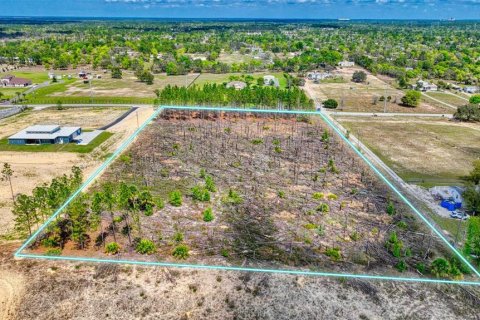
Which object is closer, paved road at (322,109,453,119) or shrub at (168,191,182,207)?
shrub at (168,191,182,207)

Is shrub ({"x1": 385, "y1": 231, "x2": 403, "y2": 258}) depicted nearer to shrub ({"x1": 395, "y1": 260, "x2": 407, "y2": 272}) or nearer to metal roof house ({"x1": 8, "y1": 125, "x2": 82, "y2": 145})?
shrub ({"x1": 395, "y1": 260, "x2": 407, "y2": 272})

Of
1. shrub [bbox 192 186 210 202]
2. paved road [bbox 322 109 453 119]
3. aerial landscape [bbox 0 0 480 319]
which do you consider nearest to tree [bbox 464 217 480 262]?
aerial landscape [bbox 0 0 480 319]

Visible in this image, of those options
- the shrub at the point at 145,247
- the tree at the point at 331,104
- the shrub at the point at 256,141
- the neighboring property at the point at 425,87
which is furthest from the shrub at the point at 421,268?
the neighboring property at the point at 425,87

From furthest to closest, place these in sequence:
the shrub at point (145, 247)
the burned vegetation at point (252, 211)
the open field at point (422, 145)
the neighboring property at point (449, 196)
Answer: the open field at point (422, 145), the neighboring property at point (449, 196), the burned vegetation at point (252, 211), the shrub at point (145, 247)

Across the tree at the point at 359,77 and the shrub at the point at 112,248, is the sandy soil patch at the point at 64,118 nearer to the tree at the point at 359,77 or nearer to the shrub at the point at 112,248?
the shrub at the point at 112,248

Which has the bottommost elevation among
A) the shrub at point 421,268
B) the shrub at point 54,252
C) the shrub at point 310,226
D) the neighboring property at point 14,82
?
the shrub at point 421,268

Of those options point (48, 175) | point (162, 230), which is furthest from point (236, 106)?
point (162, 230)

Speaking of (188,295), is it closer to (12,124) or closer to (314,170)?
(314,170)
